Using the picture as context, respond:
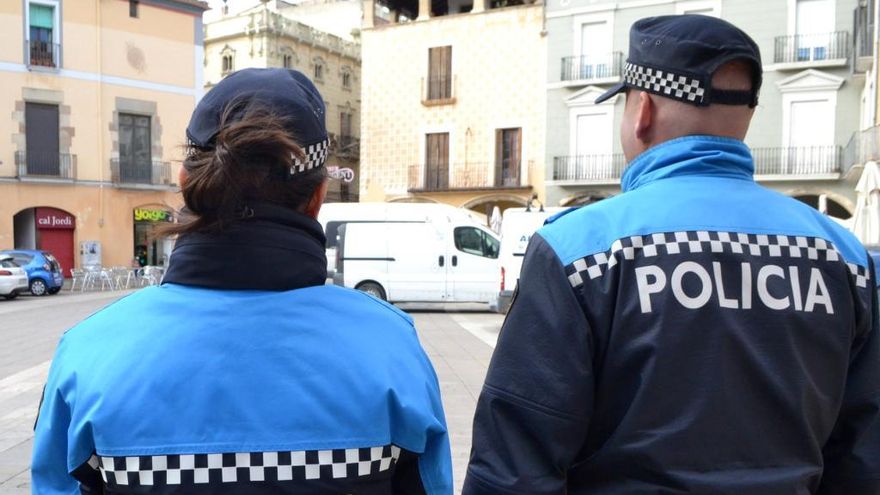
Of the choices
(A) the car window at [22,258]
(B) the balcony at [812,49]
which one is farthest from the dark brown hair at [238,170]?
(B) the balcony at [812,49]

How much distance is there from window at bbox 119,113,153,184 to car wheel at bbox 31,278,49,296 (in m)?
8.02

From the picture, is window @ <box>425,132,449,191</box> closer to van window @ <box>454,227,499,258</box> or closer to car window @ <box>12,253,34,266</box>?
van window @ <box>454,227,499,258</box>

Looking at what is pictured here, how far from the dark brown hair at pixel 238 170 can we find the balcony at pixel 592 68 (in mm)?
26991

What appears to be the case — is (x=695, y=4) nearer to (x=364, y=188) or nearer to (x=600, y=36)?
(x=600, y=36)

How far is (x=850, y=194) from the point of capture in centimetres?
2459

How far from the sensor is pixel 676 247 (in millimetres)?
1629

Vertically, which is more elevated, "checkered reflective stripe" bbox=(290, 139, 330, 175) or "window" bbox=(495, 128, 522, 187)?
"window" bbox=(495, 128, 522, 187)

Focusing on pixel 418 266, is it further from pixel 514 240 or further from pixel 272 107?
pixel 272 107

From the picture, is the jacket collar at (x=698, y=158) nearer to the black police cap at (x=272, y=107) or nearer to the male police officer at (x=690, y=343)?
the male police officer at (x=690, y=343)

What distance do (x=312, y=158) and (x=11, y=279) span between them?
21.6 m

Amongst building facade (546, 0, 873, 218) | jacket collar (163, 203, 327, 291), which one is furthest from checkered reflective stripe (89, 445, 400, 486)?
building facade (546, 0, 873, 218)

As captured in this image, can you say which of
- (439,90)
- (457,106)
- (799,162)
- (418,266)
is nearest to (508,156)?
(457,106)

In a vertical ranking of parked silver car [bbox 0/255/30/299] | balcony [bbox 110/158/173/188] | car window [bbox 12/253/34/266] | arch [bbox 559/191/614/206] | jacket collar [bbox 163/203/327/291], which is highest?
balcony [bbox 110/158/173/188]

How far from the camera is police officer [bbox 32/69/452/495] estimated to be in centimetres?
141
